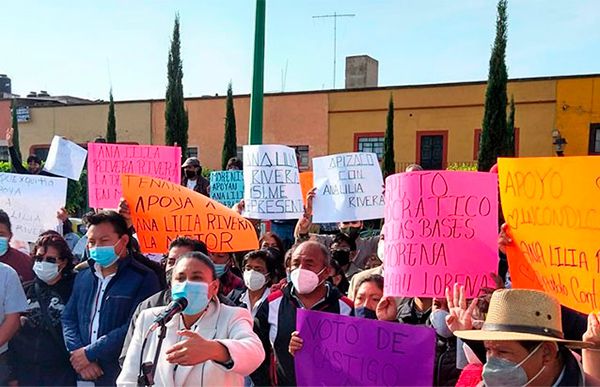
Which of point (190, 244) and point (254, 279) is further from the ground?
point (190, 244)

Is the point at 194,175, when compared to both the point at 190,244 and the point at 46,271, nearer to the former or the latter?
the point at 46,271

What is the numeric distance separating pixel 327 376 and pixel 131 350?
1010 mm

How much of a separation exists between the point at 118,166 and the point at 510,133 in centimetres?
1690

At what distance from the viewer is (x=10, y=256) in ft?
15.4

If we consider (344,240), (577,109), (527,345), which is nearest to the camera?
(527,345)

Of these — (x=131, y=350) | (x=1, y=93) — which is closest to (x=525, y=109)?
(x=131, y=350)

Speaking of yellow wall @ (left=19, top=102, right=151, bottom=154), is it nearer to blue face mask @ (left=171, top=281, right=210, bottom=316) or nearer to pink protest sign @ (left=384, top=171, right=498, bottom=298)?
pink protest sign @ (left=384, top=171, right=498, bottom=298)

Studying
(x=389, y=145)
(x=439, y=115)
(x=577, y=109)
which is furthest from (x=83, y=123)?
(x=577, y=109)

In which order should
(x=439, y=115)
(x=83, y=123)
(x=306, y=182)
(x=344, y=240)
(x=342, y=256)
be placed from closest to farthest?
(x=342, y=256) → (x=344, y=240) → (x=306, y=182) → (x=439, y=115) → (x=83, y=123)

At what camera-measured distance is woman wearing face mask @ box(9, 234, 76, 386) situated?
3.96m

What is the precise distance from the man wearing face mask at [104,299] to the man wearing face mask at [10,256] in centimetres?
101

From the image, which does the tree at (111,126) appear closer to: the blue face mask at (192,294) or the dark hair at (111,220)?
the dark hair at (111,220)

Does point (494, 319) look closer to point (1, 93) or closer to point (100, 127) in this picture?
point (100, 127)

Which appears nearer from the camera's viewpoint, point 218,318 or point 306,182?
point 218,318
